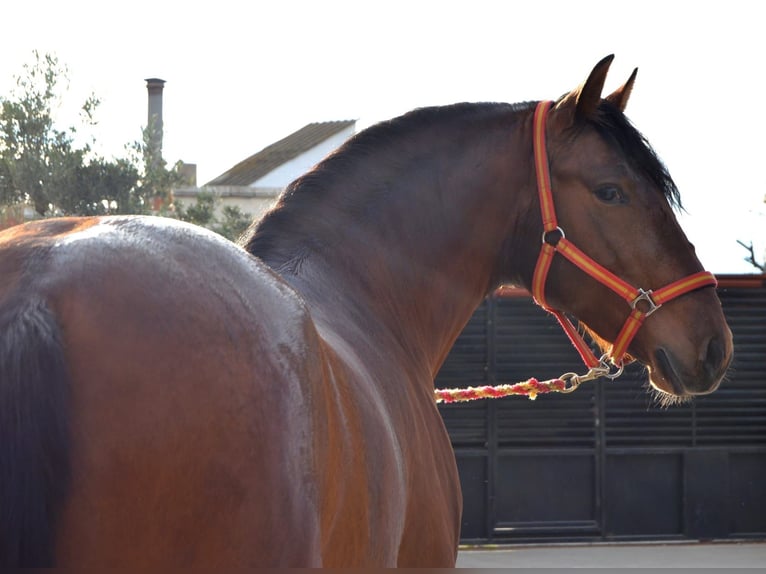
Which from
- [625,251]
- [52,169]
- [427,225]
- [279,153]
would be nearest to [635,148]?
[625,251]

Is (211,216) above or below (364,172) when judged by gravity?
above

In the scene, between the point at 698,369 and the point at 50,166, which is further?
the point at 50,166

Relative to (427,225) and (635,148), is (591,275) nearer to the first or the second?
(635,148)

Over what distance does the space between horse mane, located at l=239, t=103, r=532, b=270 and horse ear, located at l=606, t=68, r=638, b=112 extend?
279mm

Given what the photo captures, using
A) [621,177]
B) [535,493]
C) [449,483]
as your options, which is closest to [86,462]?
[449,483]

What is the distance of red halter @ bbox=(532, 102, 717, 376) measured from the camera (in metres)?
3.09

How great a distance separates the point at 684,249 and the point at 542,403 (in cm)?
553

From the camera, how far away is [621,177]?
3143 mm

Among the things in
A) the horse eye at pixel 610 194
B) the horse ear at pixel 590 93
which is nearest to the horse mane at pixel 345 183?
the horse ear at pixel 590 93

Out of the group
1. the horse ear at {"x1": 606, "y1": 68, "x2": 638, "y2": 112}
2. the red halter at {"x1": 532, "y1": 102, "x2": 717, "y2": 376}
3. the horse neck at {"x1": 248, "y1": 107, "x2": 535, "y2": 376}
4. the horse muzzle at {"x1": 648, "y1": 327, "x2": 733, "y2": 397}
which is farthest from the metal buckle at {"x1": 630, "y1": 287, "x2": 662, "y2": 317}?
the horse ear at {"x1": 606, "y1": 68, "x2": 638, "y2": 112}

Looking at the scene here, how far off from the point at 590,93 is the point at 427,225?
0.63 m

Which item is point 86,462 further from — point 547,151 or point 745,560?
point 745,560

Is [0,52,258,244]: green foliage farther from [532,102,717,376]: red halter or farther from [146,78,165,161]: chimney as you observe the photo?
[532,102,717,376]: red halter

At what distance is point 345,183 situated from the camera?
3137 mm
